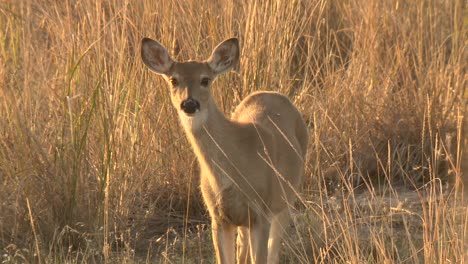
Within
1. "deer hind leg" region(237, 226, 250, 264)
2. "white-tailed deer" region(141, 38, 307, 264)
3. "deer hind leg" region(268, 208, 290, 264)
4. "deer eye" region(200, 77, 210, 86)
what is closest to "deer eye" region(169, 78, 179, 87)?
"white-tailed deer" region(141, 38, 307, 264)

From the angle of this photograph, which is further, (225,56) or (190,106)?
Answer: (225,56)

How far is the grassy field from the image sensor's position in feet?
24.1

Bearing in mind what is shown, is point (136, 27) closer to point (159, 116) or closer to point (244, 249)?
point (159, 116)

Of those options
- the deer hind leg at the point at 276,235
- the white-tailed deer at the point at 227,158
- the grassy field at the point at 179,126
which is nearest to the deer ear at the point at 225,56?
the white-tailed deer at the point at 227,158

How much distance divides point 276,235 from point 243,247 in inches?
10.0

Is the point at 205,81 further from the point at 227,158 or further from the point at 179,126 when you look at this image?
the point at 179,126

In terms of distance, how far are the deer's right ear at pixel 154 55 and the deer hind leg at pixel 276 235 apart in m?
1.18

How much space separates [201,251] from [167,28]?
73.4 inches

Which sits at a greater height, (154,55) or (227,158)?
(154,55)

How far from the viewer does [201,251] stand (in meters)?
7.63

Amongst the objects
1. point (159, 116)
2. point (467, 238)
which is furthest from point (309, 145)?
point (467, 238)

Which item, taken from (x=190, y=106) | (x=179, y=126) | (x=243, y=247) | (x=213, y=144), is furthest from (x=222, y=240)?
(x=179, y=126)

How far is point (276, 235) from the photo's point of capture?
737cm

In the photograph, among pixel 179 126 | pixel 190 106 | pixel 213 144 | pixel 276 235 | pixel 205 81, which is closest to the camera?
pixel 190 106
